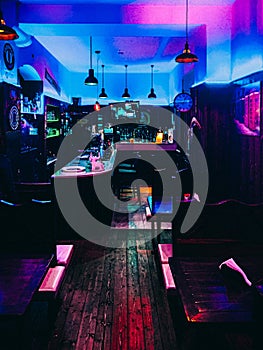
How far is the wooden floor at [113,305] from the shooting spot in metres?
3.21

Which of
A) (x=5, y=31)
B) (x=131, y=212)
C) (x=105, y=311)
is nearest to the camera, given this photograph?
(x=105, y=311)

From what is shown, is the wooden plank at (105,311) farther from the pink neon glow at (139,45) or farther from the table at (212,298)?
the pink neon glow at (139,45)

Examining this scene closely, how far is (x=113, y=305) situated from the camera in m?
3.84

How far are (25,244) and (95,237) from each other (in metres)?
2.70

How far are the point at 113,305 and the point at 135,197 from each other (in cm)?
551

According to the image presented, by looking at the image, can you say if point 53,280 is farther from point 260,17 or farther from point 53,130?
point 53,130

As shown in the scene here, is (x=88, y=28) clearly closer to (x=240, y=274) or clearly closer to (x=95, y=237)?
(x=95, y=237)

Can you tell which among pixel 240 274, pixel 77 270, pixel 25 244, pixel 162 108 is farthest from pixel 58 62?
pixel 240 274

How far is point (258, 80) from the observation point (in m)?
5.16

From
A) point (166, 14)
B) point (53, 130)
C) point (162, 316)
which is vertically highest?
point (166, 14)

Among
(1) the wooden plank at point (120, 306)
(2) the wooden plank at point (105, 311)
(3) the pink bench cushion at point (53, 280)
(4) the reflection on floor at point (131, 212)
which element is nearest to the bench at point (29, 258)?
(3) the pink bench cushion at point (53, 280)

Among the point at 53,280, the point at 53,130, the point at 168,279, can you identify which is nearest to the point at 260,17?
the point at 168,279

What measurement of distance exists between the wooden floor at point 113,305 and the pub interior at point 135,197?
2 cm

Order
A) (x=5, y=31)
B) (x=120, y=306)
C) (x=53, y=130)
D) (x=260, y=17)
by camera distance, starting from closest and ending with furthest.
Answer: (x=120, y=306) < (x=5, y=31) < (x=260, y=17) < (x=53, y=130)
